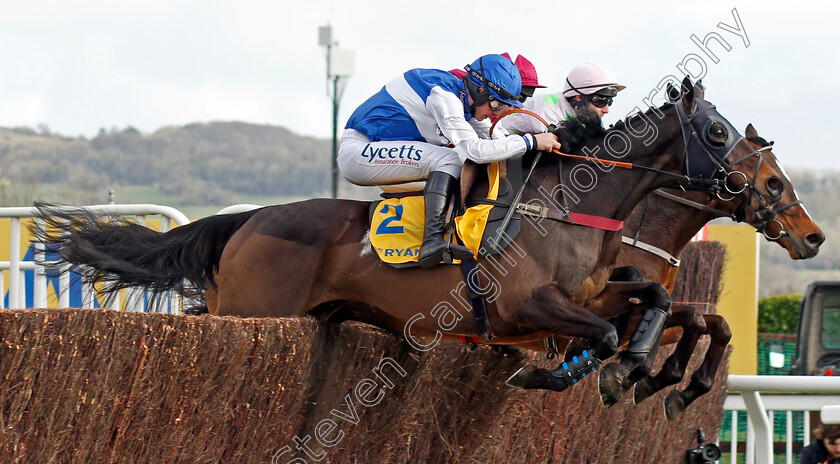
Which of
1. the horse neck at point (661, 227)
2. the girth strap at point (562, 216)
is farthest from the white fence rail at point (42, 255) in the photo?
the horse neck at point (661, 227)

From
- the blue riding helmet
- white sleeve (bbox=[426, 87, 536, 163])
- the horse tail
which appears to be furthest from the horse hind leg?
the horse tail

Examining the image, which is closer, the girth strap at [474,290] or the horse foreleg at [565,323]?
the horse foreleg at [565,323]

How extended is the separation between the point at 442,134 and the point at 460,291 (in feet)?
2.55

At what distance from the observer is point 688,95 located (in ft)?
14.8

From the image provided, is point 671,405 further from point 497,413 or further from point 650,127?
point 650,127

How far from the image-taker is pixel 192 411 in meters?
A: 3.29

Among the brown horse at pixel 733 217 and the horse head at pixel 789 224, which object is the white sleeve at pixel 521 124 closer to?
the brown horse at pixel 733 217

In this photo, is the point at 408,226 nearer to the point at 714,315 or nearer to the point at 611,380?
the point at 611,380

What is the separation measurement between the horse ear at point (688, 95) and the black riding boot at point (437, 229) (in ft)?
3.83

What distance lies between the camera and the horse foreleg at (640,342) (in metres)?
4.22

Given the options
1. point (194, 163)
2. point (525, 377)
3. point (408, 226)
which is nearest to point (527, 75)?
point (408, 226)

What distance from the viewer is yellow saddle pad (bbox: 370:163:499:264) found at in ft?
14.2

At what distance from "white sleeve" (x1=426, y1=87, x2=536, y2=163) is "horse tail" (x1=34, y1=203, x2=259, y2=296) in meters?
1.20

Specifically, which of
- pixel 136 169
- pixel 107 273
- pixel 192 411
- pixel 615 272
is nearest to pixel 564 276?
pixel 615 272
